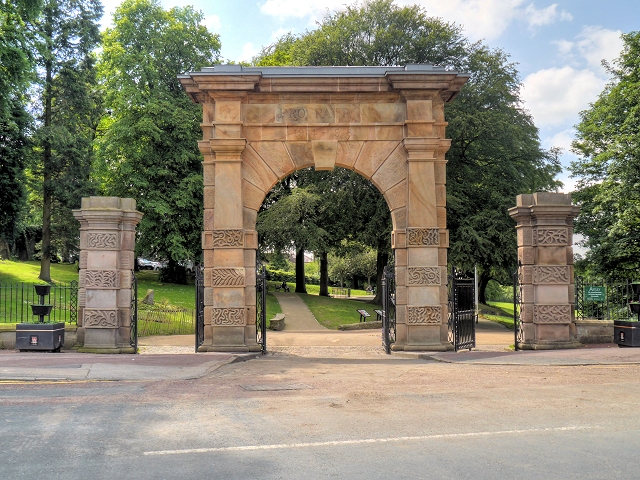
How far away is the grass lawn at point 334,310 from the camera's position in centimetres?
2925

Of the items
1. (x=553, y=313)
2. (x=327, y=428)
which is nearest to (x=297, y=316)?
(x=553, y=313)

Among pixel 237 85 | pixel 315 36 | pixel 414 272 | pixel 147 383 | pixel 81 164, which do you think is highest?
pixel 315 36

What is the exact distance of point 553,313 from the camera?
14.3m

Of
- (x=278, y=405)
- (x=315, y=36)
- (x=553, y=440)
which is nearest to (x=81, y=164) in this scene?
(x=315, y=36)

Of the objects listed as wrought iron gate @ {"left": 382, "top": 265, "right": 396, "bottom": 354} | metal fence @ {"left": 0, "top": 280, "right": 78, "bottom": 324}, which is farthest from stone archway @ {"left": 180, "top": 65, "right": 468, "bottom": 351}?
metal fence @ {"left": 0, "top": 280, "right": 78, "bottom": 324}

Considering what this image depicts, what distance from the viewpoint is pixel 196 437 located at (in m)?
5.79

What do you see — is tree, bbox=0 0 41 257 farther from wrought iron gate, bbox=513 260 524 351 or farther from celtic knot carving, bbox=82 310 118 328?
wrought iron gate, bbox=513 260 524 351

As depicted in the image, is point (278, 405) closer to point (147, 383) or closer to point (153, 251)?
point (147, 383)

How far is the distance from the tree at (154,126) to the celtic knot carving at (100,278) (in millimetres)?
20269

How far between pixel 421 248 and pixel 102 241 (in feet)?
25.2

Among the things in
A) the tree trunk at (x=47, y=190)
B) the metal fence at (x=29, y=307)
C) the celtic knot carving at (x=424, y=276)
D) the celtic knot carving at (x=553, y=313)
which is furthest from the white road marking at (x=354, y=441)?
the tree trunk at (x=47, y=190)

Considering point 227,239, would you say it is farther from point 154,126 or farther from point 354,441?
point 154,126

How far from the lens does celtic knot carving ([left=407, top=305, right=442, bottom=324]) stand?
14.3m

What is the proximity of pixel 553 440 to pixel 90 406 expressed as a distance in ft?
17.6
